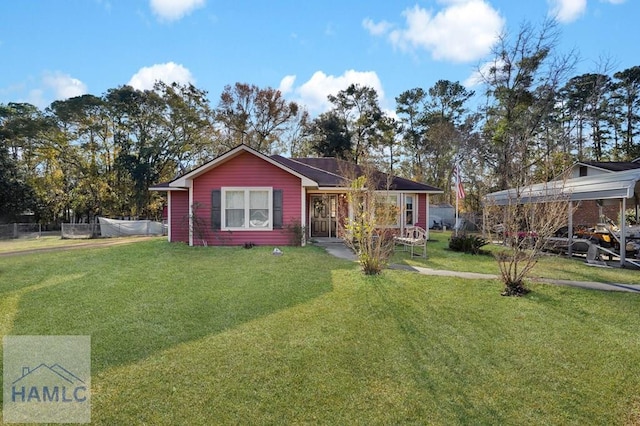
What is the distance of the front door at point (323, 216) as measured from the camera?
16297 millimetres

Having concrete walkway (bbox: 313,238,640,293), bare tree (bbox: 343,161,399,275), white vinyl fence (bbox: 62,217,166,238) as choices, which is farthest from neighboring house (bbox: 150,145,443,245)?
white vinyl fence (bbox: 62,217,166,238)

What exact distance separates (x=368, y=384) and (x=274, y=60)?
16.6m

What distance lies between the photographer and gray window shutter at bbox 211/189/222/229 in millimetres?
12836

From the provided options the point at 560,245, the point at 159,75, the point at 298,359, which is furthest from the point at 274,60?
the point at 159,75

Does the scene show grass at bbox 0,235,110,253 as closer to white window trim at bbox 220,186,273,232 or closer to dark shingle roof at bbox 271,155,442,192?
white window trim at bbox 220,186,273,232

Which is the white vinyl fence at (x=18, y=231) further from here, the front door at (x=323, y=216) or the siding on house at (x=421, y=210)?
the siding on house at (x=421, y=210)

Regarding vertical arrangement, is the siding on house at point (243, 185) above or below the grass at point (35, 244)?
above

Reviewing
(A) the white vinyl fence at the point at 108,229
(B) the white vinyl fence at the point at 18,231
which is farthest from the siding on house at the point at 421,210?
(B) the white vinyl fence at the point at 18,231

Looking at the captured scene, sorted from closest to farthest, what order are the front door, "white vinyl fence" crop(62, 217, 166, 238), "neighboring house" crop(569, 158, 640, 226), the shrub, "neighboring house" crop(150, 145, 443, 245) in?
the shrub, "neighboring house" crop(150, 145, 443, 245), the front door, "neighboring house" crop(569, 158, 640, 226), "white vinyl fence" crop(62, 217, 166, 238)

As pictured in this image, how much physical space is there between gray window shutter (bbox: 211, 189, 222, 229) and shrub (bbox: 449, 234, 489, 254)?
8617mm

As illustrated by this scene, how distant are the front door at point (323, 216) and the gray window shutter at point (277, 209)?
11.5 ft

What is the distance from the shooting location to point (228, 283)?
7207 mm

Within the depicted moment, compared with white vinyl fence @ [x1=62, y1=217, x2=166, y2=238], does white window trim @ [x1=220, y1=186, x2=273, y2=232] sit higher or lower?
higher

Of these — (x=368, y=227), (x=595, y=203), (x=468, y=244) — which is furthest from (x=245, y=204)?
(x=595, y=203)
